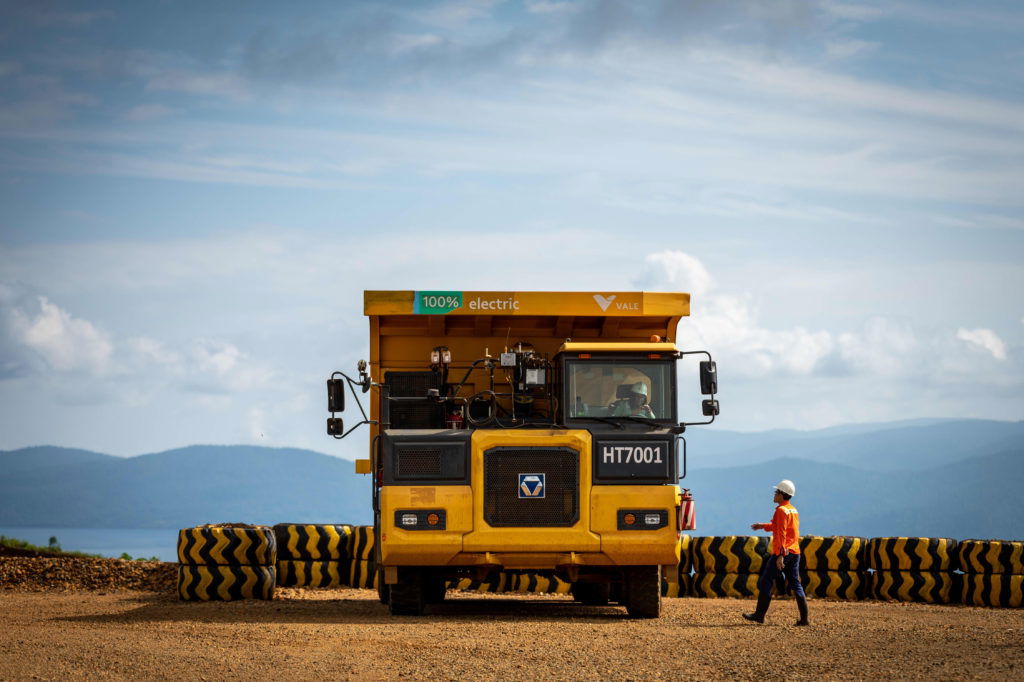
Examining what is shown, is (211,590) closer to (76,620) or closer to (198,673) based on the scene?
(76,620)

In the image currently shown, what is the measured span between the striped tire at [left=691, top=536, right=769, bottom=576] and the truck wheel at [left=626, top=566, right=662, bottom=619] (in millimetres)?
5018

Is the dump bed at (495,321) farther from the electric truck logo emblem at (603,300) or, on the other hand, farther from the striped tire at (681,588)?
the striped tire at (681,588)

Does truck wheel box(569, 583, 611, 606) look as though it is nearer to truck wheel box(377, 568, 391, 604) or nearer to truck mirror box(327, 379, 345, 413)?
truck wheel box(377, 568, 391, 604)

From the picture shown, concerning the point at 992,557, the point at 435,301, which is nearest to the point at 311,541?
the point at 435,301

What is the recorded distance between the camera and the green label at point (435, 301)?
17.6 meters

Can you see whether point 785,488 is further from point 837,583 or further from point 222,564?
point 222,564


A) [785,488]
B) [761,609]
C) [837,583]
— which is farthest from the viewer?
[837,583]

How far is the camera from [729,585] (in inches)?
854

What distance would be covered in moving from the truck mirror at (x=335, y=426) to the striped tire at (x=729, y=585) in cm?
791

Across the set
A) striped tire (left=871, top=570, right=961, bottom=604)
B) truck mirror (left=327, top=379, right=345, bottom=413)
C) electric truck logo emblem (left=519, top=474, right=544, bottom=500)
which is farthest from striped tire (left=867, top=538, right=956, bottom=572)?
truck mirror (left=327, top=379, right=345, bottom=413)

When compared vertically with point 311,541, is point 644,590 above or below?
below

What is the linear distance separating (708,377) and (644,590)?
9.83 feet

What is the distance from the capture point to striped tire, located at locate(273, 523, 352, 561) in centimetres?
2184

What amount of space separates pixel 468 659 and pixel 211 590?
27.0 feet
